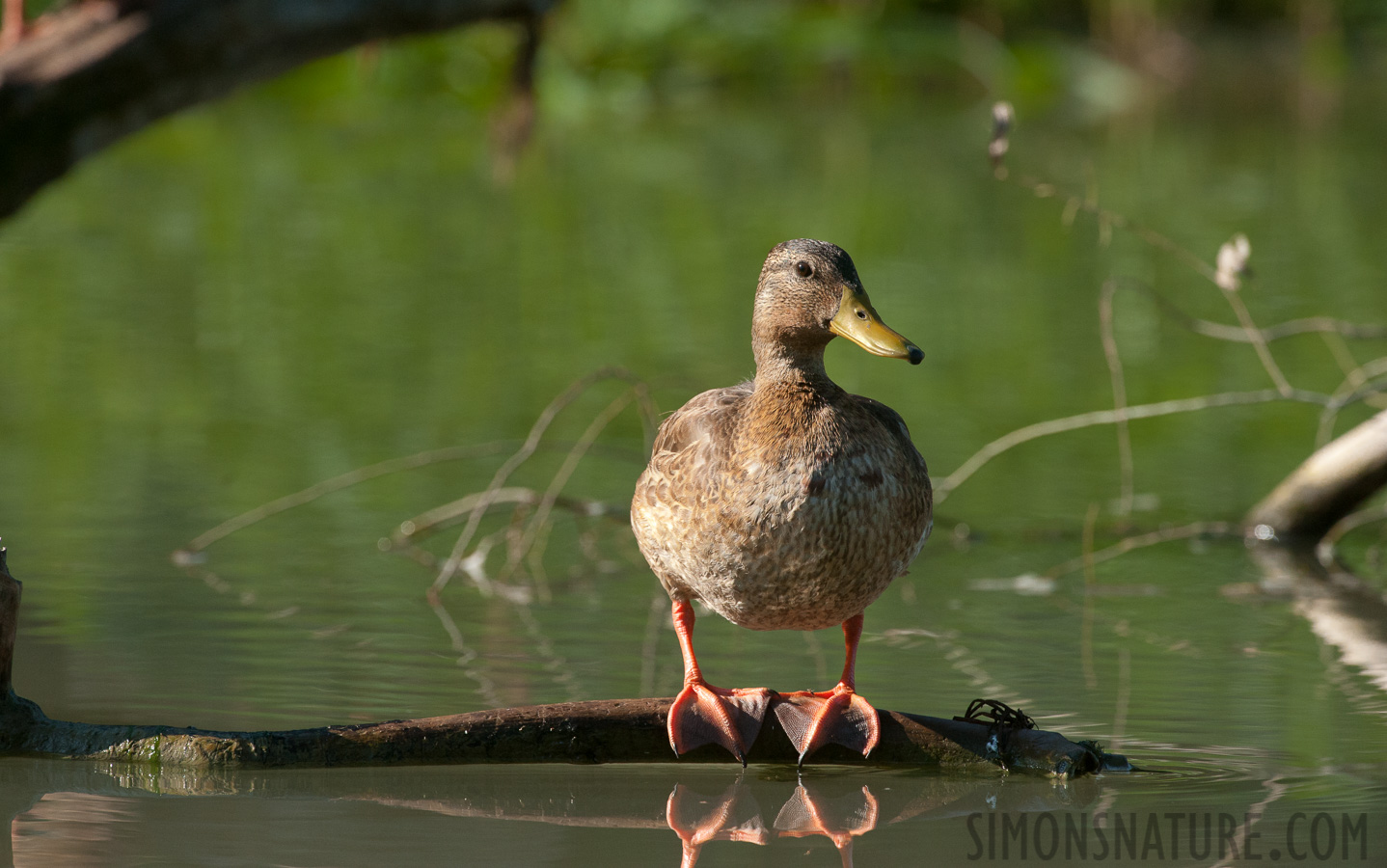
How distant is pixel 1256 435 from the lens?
7.61m

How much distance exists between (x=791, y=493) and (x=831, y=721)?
506 mm

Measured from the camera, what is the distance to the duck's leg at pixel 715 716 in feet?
12.2

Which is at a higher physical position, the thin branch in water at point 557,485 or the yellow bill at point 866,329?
the yellow bill at point 866,329

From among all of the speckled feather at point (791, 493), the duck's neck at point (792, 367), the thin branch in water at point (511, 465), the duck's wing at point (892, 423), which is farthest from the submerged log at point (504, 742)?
the thin branch in water at point (511, 465)

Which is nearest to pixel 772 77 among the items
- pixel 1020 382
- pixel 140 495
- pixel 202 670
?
pixel 1020 382

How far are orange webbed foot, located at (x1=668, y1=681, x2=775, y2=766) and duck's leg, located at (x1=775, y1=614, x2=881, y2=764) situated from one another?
6cm

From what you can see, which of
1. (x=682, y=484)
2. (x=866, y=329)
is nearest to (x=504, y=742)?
(x=682, y=484)

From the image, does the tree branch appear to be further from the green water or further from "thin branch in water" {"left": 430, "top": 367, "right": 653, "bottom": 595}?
"thin branch in water" {"left": 430, "top": 367, "right": 653, "bottom": 595}

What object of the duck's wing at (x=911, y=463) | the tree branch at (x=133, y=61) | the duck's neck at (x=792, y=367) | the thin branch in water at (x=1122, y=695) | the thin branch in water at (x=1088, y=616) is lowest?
the thin branch in water at (x=1122, y=695)

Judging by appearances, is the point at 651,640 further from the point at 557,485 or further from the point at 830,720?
the point at 830,720

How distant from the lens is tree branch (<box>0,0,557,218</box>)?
5.58 meters

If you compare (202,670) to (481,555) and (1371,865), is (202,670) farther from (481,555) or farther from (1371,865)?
(1371,865)

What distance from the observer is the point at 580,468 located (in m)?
7.03

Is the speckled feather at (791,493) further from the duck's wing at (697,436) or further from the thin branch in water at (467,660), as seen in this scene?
the thin branch in water at (467,660)
